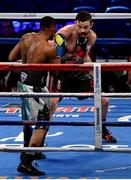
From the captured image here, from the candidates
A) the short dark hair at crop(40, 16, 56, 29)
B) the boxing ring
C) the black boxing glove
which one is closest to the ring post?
the boxing ring

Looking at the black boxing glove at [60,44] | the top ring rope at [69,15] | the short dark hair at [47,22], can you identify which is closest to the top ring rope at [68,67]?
the black boxing glove at [60,44]

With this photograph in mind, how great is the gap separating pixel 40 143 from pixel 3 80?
3.92m

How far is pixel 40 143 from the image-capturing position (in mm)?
3562

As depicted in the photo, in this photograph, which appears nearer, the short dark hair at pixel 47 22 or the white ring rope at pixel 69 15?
the short dark hair at pixel 47 22

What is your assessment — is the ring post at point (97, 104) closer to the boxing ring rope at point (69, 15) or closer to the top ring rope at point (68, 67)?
the top ring rope at point (68, 67)

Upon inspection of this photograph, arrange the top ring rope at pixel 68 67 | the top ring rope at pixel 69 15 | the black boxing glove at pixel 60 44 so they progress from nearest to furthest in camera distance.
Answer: the top ring rope at pixel 68 67 < the black boxing glove at pixel 60 44 < the top ring rope at pixel 69 15

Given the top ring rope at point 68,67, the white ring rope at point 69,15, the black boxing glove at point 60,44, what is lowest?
the top ring rope at point 68,67

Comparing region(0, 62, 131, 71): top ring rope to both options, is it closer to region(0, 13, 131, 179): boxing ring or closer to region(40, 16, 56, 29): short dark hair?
region(0, 13, 131, 179): boxing ring

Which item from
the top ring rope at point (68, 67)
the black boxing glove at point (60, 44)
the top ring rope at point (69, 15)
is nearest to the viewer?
the top ring rope at point (68, 67)

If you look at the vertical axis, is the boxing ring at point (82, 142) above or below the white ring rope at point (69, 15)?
below

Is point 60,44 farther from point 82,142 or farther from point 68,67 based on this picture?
point 82,142
